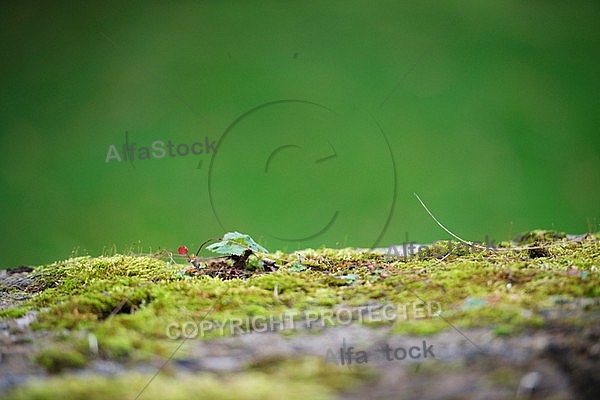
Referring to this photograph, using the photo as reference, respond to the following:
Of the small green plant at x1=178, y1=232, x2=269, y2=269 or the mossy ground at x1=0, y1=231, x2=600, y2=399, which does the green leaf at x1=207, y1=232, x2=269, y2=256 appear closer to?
the small green plant at x1=178, y1=232, x2=269, y2=269

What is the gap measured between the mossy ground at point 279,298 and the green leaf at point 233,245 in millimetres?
188

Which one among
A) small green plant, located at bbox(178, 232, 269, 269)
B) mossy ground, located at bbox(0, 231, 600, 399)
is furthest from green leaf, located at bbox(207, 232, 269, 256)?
mossy ground, located at bbox(0, 231, 600, 399)

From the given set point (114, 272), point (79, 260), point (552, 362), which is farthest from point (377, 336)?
point (79, 260)

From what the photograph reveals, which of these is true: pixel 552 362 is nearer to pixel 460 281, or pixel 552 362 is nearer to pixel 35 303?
pixel 460 281

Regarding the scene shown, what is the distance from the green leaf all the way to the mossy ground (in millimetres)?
188

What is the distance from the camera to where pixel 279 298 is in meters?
2.40

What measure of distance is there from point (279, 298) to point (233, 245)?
0.73 meters

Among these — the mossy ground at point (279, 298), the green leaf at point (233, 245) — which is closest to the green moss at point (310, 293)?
the mossy ground at point (279, 298)

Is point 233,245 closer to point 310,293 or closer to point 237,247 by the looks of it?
point 237,247

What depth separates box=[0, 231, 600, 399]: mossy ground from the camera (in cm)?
157

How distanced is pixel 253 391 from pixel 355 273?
1.57m

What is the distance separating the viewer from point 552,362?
152 cm

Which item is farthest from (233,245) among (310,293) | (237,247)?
(310,293)

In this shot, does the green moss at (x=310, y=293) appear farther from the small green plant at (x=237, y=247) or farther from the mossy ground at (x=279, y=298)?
the small green plant at (x=237, y=247)
